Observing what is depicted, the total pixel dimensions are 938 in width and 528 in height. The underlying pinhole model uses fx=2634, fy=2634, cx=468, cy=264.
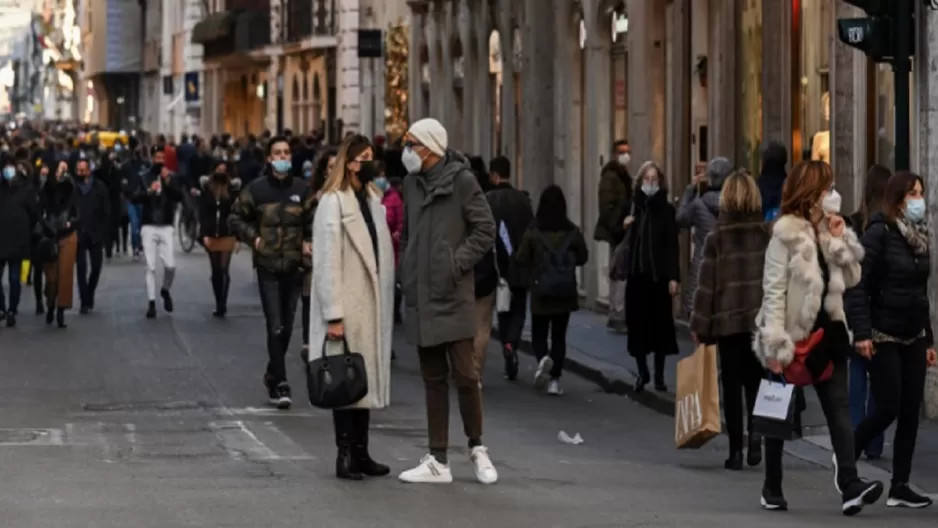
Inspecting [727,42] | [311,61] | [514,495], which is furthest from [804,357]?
[311,61]

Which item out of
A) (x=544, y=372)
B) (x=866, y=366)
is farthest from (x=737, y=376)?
(x=544, y=372)

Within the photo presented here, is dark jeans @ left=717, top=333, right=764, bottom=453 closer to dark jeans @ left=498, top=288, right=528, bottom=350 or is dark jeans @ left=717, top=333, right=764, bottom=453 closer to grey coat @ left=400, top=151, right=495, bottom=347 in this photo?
grey coat @ left=400, top=151, right=495, bottom=347

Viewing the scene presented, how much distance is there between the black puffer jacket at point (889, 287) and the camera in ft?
41.5

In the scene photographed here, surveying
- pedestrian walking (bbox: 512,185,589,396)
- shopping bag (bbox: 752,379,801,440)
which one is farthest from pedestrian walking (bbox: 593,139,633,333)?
shopping bag (bbox: 752,379,801,440)

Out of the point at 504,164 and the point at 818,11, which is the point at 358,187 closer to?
the point at 504,164

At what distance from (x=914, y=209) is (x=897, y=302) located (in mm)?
456

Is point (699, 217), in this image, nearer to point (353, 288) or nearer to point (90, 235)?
point (353, 288)

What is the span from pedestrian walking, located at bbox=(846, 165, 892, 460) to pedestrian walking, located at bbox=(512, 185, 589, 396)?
4.00 metres

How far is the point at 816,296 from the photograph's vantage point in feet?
38.4

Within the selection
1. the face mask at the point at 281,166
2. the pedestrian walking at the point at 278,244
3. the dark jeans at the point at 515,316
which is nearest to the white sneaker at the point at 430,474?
the pedestrian walking at the point at 278,244

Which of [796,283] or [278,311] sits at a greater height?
[796,283]

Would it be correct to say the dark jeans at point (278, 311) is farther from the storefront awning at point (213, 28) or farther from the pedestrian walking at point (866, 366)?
the storefront awning at point (213, 28)

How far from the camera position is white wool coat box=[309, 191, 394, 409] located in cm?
1311

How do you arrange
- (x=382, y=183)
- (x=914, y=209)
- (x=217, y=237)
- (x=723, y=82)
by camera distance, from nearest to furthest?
(x=914, y=209) < (x=382, y=183) < (x=723, y=82) < (x=217, y=237)
